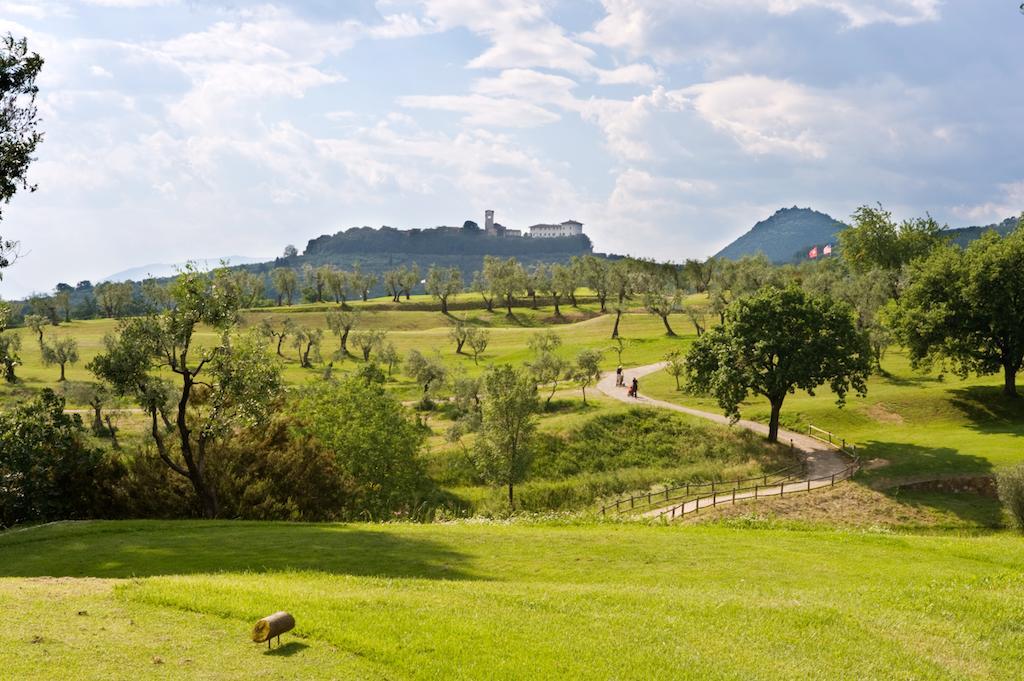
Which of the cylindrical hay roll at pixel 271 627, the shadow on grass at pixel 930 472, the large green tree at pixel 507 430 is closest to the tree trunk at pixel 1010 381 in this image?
the shadow on grass at pixel 930 472

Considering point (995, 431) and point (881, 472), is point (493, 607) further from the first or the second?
point (995, 431)

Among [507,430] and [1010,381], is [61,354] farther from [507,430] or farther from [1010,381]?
[1010,381]

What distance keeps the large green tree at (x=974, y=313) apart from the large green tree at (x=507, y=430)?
3538 cm

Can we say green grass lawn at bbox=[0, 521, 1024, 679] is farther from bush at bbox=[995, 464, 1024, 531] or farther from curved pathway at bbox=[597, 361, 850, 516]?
curved pathway at bbox=[597, 361, 850, 516]

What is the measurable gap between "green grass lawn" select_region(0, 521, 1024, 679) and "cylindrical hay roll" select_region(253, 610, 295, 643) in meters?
0.33

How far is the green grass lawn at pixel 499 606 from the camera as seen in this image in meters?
12.9

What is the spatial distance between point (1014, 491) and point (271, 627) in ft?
118

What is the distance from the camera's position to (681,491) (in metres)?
45.2

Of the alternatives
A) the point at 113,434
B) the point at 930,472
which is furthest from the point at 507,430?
the point at 113,434

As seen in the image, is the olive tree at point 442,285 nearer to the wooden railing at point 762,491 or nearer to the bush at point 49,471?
the wooden railing at point 762,491

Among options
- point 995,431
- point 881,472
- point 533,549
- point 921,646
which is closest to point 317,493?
point 533,549

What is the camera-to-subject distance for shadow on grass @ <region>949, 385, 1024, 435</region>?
2066 inches

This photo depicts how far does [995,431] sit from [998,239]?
2198 cm

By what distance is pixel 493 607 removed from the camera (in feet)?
52.3
